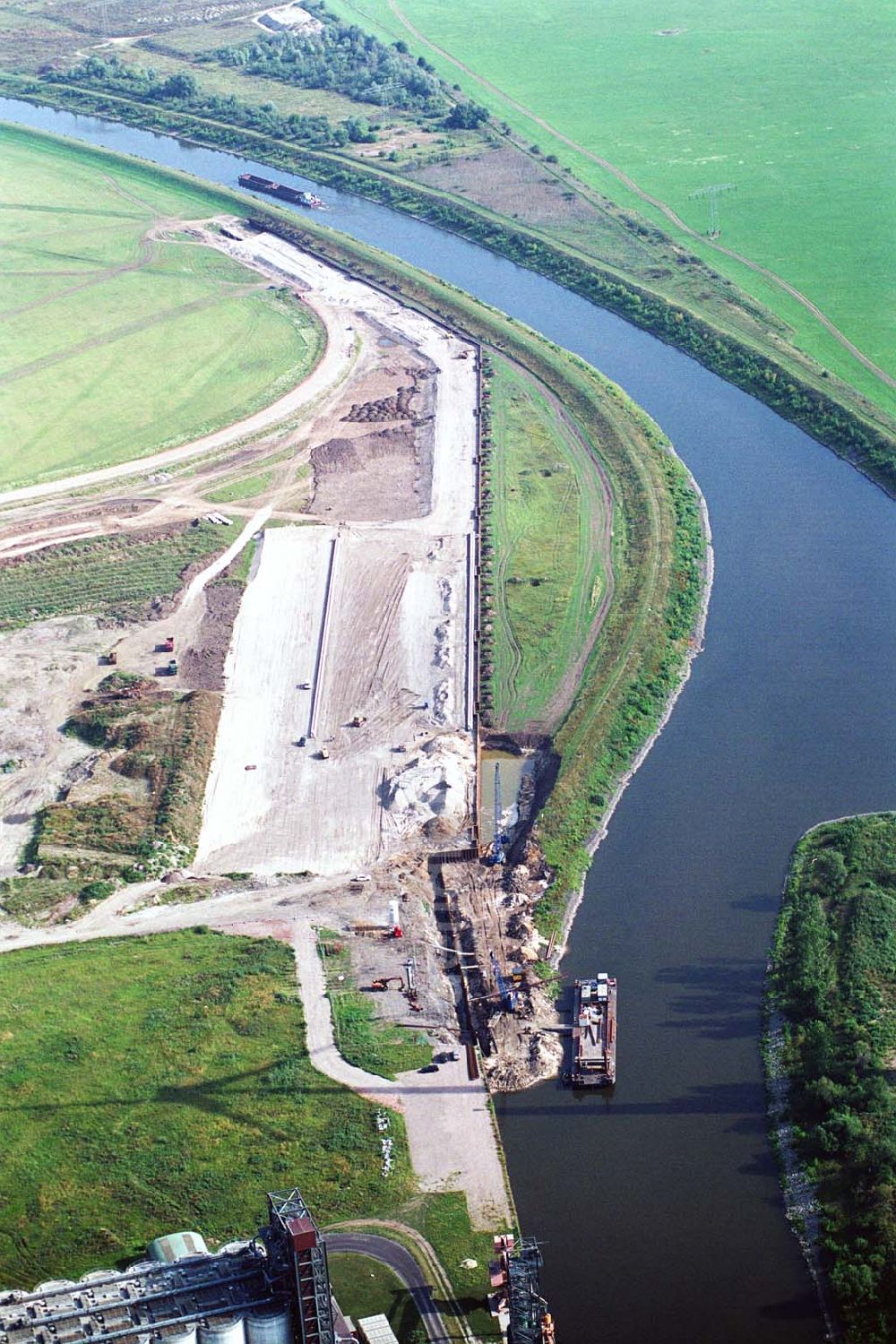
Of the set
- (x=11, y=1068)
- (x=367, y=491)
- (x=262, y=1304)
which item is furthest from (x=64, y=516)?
(x=262, y=1304)

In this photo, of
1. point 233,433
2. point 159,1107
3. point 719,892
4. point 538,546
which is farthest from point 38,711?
Result: point 719,892

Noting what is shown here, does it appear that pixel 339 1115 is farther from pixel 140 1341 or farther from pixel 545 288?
pixel 545 288

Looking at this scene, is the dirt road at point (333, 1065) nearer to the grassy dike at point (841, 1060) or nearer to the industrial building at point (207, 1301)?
the industrial building at point (207, 1301)

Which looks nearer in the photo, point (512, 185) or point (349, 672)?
point (349, 672)

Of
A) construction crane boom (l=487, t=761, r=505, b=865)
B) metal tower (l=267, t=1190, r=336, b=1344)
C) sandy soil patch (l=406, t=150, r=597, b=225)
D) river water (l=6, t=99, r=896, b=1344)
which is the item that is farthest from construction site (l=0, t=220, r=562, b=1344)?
sandy soil patch (l=406, t=150, r=597, b=225)

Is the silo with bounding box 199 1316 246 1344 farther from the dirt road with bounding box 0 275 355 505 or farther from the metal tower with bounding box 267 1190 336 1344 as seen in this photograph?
the dirt road with bounding box 0 275 355 505

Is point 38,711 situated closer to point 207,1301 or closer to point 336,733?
point 336,733

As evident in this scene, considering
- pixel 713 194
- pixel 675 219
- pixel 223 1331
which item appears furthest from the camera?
pixel 713 194
